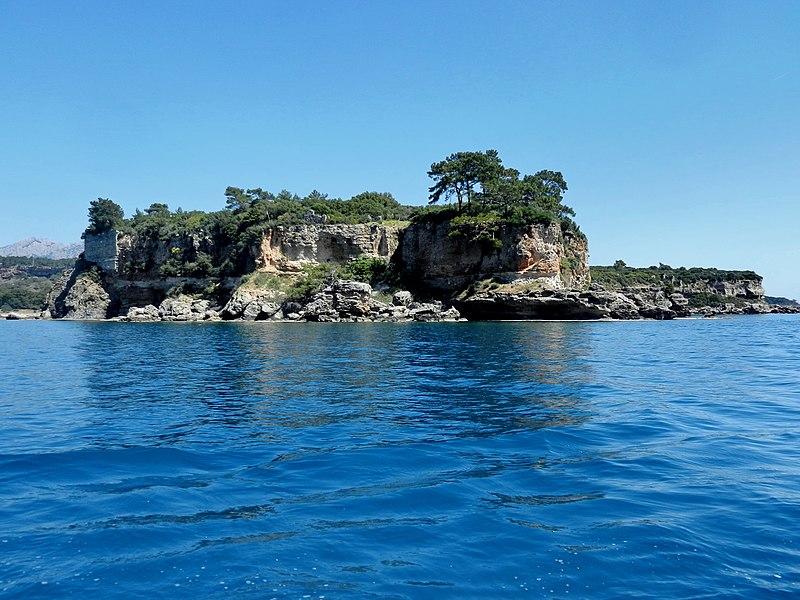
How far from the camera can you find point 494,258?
65.6m

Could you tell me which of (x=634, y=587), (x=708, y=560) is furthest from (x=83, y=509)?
(x=708, y=560)

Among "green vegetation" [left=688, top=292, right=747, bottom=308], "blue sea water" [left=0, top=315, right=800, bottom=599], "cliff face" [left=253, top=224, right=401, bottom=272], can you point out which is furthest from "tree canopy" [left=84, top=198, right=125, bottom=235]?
"green vegetation" [left=688, top=292, right=747, bottom=308]

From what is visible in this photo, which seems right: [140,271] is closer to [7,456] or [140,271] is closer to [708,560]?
[7,456]

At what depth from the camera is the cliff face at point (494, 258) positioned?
63.8 m

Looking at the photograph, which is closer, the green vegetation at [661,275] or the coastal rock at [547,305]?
the coastal rock at [547,305]

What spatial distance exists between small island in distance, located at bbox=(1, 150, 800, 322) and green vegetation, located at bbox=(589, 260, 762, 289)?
17113 millimetres

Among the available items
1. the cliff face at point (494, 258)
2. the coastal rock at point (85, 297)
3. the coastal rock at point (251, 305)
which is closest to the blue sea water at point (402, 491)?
the cliff face at point (494, 258)

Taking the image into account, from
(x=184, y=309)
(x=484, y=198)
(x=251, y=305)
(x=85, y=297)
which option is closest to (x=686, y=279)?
(x=484, y=198)

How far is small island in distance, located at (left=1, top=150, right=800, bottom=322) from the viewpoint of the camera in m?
63.6

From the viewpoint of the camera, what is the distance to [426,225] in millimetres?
72000

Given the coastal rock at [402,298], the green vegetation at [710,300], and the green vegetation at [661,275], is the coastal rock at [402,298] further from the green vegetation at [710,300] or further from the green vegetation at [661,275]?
the green vegetation at [710,300]

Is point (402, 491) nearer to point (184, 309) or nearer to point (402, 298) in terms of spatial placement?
point (402, 298)

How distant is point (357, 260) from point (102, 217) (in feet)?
141

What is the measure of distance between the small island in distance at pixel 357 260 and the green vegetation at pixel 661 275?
17113mm
